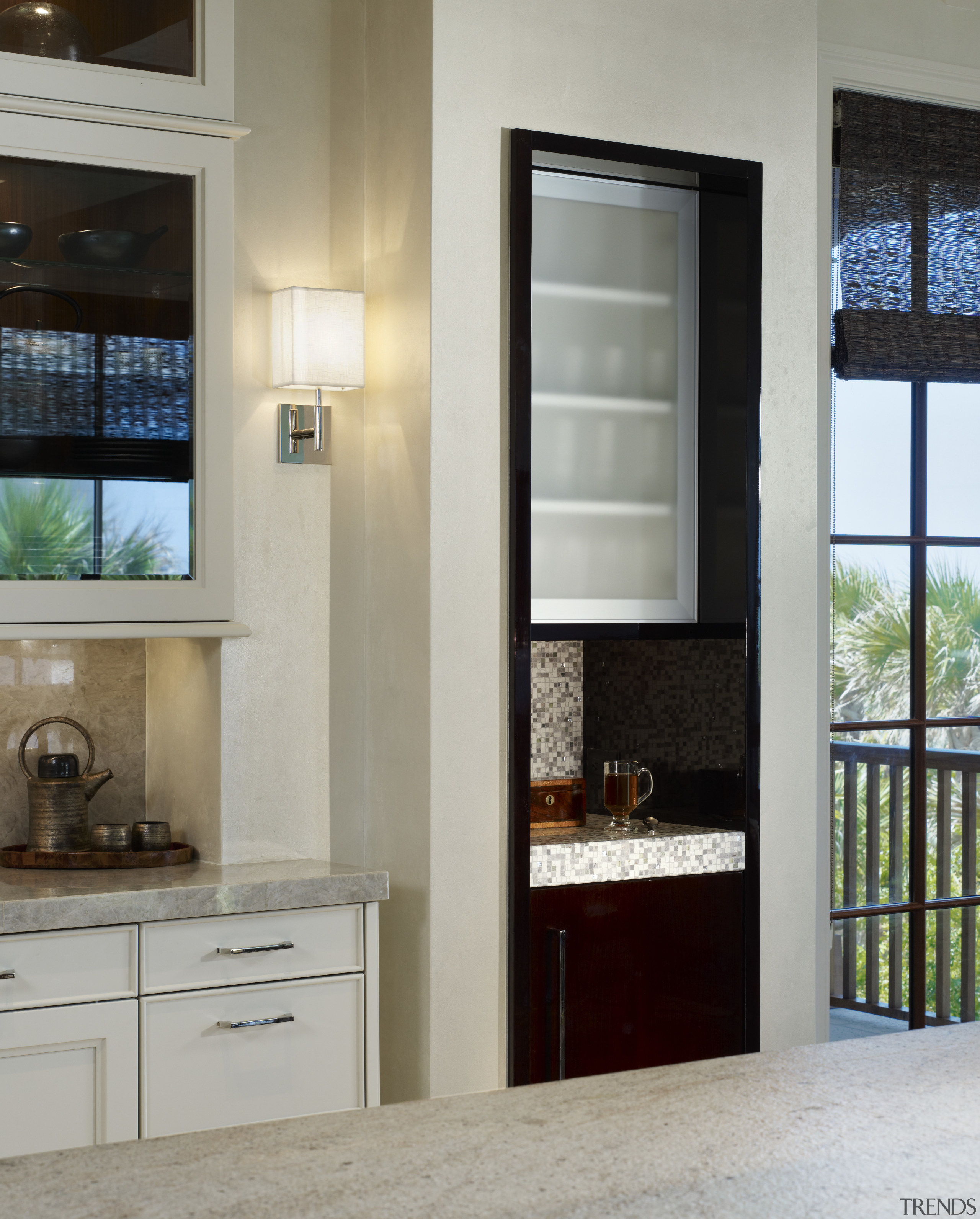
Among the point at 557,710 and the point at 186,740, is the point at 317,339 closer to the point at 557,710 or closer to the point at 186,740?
the point at 186,740

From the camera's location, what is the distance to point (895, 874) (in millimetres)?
3412

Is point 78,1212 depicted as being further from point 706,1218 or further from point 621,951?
point 621,951

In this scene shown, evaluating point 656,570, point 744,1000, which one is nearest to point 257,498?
point 656,570

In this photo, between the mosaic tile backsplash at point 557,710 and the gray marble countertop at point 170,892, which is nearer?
the gray marble countertop at point 170,892

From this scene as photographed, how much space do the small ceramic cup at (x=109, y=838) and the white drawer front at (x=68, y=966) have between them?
1.26 feet

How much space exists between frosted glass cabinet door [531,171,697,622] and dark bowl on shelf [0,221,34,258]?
1.02 meters

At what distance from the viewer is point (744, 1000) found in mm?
2877

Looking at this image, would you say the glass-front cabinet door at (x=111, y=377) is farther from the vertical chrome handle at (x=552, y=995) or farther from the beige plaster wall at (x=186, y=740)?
the vertical chrome handle at (x=552, y=995)

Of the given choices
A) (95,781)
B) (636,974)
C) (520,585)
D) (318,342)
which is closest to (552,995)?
(636,974)

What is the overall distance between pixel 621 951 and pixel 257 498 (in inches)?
49.3

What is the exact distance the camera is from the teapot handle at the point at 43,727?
276cm

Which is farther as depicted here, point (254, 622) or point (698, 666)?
point (698, 666)

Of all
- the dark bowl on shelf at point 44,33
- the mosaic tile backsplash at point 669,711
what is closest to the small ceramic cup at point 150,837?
the mosaic tile backsplash at point 669,711

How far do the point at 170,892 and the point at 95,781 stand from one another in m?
0.48
